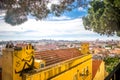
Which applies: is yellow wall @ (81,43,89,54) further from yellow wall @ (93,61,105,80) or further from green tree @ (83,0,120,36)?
green tree @ (83,0,120,36)

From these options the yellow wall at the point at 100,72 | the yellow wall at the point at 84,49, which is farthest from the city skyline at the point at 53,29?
the yellow wall at the point at 100,72

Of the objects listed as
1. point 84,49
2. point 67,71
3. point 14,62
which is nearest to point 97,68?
point 84,49

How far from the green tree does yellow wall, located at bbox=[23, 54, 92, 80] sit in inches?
42.6

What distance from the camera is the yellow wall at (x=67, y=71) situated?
3734 millimetres

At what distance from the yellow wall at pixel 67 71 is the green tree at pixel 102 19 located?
42.6 inches

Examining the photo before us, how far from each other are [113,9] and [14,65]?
8.49ft

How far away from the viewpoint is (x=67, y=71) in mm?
4980

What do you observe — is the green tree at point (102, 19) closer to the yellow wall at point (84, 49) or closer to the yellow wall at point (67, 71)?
the yellow wall at point (67, 71)

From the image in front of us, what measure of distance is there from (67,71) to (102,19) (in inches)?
65.5

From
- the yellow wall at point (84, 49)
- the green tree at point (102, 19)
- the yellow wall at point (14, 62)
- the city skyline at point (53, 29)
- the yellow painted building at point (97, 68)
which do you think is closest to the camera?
the yellow wall at point (14, 62)

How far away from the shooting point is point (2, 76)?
3.41m

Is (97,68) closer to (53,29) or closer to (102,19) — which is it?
(102,19)

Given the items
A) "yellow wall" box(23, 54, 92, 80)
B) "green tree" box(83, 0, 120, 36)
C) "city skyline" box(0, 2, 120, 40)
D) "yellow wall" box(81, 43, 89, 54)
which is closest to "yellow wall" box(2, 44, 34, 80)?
"yellow wall" box(23, 54, 92, 80)

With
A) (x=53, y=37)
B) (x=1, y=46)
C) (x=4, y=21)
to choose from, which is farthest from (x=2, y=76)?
(x=53, y=37)
